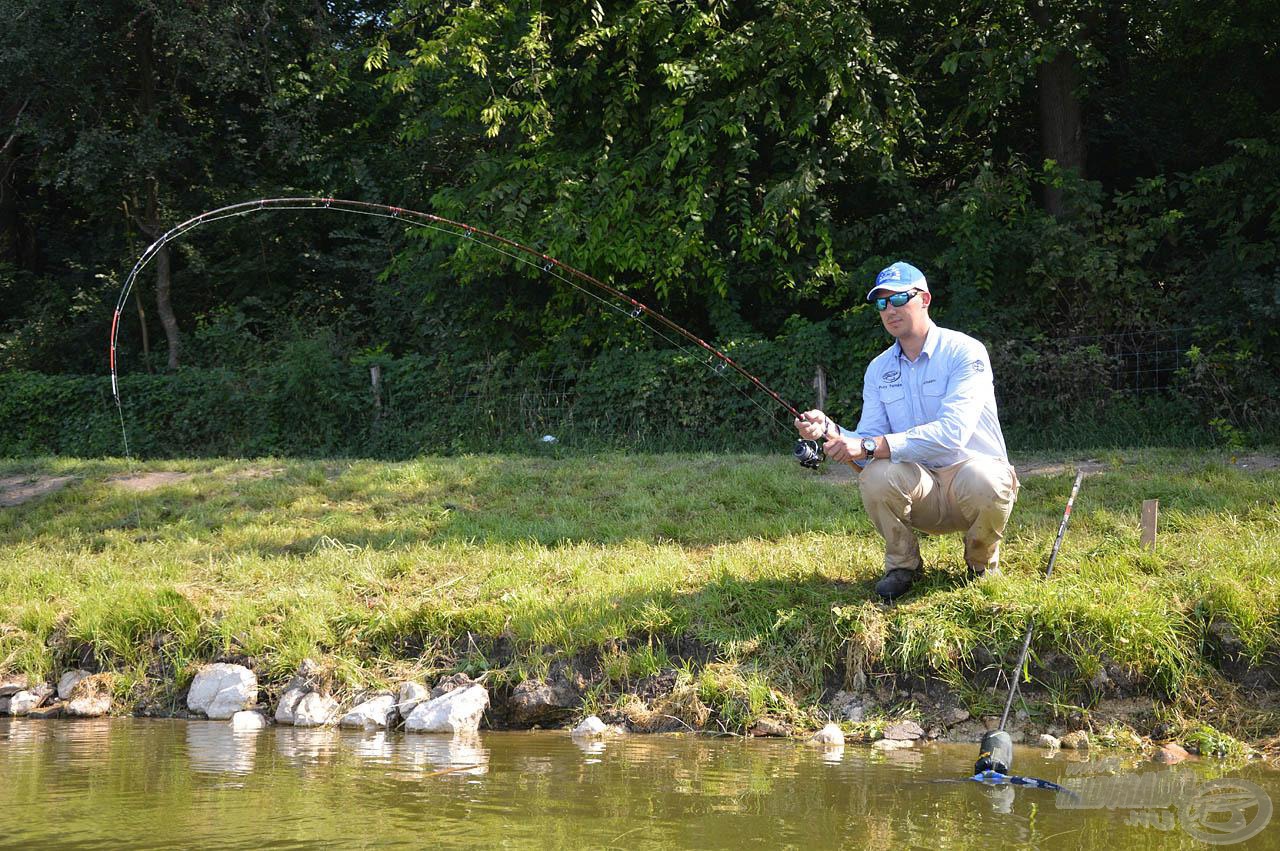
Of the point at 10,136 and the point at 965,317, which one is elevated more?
the point at 10,136

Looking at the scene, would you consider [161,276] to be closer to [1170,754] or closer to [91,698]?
[91,698]

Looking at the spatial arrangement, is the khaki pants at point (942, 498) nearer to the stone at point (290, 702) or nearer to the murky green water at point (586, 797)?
the murky green water at point (586, 797)

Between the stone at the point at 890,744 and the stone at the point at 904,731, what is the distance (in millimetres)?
27

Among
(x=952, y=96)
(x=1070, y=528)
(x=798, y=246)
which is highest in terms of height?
(x=952, y=96)

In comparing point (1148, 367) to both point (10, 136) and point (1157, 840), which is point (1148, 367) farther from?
point (10, 136)

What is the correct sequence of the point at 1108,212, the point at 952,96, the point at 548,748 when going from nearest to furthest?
1. the point at 548,748
2. the point at 1108,212
3. the point at 952,96

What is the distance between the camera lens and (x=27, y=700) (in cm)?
627

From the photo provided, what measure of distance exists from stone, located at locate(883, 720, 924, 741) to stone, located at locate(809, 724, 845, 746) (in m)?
0.20

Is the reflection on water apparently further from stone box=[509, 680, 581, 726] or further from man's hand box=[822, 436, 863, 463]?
man's hand box=[822, 436, 863, 463]

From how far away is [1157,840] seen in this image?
365 cm

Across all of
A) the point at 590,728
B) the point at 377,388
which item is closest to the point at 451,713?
the point at 590,728

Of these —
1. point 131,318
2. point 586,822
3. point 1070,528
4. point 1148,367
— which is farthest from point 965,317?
point 131,318

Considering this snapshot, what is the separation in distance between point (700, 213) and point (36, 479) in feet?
23.9

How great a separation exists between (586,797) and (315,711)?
7.07 ft
